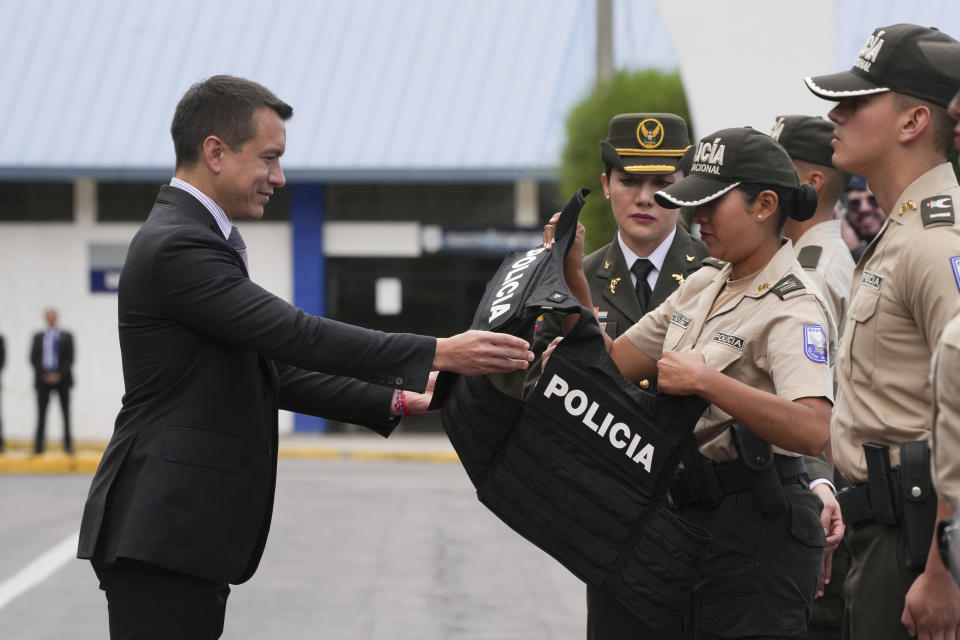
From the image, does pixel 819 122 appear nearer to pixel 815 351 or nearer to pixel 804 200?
pixel 804 200

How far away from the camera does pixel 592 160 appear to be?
15375 millimetres

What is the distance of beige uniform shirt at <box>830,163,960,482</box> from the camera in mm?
3008

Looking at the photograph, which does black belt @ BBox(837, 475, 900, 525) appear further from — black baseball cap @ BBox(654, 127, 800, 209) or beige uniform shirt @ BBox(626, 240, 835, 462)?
black baseball cap @ BBox(654, 127, 800, 209)

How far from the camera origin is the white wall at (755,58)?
25.5ft

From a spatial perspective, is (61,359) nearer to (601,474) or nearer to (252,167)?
(252,167)

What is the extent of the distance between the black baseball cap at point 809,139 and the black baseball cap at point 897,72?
1.21 m

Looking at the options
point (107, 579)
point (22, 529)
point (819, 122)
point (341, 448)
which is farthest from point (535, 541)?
point (341, 448)

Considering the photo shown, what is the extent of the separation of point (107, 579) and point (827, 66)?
5.70 metres

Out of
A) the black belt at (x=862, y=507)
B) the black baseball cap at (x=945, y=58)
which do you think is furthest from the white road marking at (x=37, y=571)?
the black baseball cap at (x=945, y=58)

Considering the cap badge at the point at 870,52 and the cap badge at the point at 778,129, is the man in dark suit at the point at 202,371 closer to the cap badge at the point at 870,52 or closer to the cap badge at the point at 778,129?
the cap badge at the point at 870,52

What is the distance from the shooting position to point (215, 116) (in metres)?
3.66

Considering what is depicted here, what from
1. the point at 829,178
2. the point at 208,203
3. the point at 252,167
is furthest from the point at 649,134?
the point at 208,203

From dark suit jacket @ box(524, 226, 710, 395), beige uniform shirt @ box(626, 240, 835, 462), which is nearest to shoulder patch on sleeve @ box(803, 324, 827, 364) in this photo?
beige uniform shirt @ box(626, 240, 835, 462)

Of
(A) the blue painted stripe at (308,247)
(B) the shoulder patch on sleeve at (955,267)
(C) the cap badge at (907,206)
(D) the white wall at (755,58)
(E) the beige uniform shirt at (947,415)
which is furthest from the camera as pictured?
(A) the blue painted stripe at (308,247)
